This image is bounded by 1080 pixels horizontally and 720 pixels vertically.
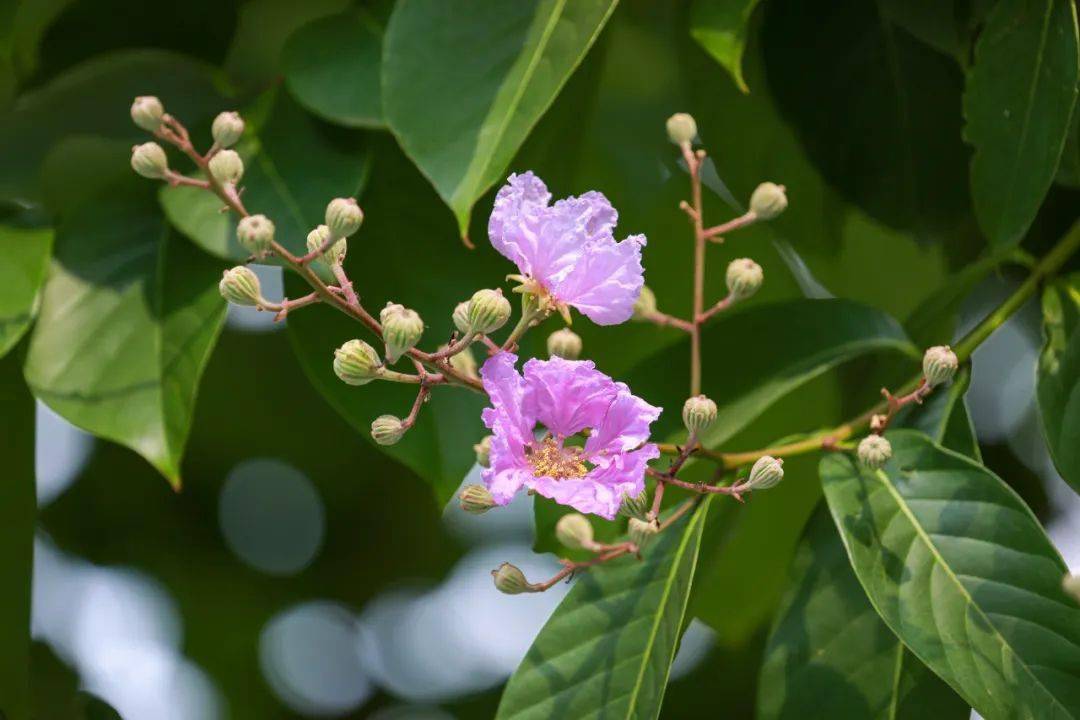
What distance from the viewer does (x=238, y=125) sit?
1.00 meters

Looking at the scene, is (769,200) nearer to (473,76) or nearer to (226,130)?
(473,76)

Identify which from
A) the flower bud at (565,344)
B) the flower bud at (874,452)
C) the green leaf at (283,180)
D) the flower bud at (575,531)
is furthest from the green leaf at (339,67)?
the flower bud at (874,452)

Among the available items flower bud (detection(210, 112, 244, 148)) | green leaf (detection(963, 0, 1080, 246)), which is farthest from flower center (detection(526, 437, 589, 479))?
green leaf (detection(963, 0, 1080, 246))

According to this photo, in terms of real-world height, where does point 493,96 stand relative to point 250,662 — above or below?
above

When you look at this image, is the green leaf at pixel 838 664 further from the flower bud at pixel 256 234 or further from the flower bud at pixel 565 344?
the flower bud at pixel 256 234

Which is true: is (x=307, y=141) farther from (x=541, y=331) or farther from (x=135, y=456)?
(x=135, y=456)

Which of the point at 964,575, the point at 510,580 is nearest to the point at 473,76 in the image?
the point at 510,580

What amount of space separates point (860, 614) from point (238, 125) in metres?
0.63

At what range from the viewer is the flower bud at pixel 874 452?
3.19 feet

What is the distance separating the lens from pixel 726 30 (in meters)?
1.14

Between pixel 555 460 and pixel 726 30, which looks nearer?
pixel 555 460

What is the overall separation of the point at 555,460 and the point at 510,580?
11cm

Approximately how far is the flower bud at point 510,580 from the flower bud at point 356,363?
21 cm

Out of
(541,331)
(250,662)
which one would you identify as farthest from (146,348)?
(250,662)
